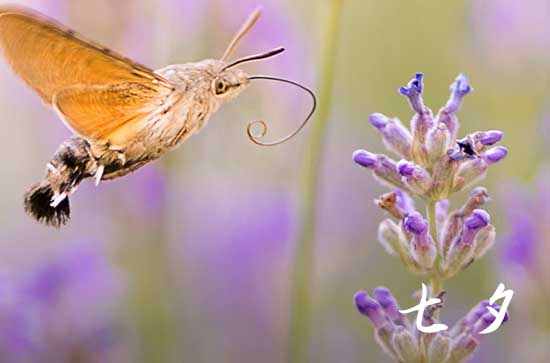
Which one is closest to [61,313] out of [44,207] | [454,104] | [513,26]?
[44,207]

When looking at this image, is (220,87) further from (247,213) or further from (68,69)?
(247,213)

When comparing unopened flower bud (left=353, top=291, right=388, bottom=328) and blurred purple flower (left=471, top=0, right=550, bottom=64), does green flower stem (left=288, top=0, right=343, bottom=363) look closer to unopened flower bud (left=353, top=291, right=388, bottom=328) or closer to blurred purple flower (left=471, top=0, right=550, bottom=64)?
unopened flower bud (left=353, top=291, right=388, bottom=328)

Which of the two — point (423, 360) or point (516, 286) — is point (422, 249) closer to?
point (423, 360)

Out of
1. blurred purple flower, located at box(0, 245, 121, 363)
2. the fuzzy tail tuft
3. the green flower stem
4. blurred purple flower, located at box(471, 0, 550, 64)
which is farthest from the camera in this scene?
blurred purple flower, located at box(471, 0, 550, 64)

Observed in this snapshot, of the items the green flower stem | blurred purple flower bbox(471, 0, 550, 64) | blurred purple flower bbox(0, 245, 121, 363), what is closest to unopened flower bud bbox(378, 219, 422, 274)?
the green flower stem

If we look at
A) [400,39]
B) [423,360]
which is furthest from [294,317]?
[400,39]
